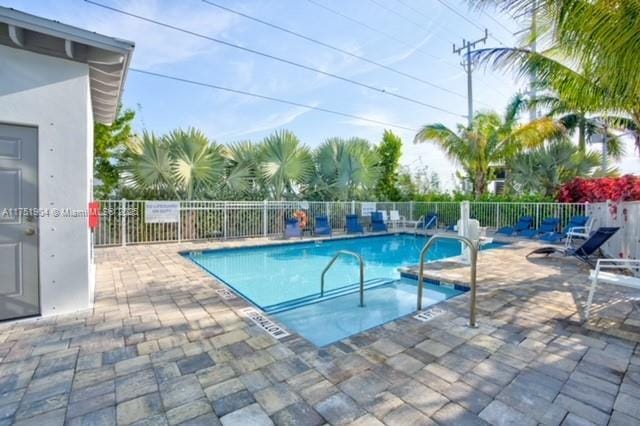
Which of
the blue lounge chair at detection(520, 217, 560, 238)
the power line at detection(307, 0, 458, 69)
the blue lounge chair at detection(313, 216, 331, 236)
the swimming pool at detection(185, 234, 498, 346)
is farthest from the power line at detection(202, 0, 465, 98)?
the blue lounge chair at detection(520, 217, 560, 238)

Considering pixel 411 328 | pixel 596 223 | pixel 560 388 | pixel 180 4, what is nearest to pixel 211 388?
pixel 411 328

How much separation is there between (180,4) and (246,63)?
10.3ft

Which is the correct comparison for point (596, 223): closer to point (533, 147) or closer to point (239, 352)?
point (533, 147)

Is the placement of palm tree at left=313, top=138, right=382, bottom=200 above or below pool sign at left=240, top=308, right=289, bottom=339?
above

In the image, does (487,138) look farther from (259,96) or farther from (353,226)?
(259,96)

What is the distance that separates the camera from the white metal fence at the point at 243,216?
9.39 m

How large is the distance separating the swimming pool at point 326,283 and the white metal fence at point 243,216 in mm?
1783

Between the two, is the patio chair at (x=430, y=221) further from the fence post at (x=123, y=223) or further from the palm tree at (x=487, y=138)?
the fence post at (x=123, y=223)

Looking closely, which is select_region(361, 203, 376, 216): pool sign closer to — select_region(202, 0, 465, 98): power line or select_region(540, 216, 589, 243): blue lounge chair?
select_region(202, 0, 465, 98): power line

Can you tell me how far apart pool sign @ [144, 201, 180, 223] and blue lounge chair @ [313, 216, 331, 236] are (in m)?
5.13

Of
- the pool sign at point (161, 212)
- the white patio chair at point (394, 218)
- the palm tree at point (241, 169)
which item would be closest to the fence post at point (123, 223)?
the pool sign at point (161, 212)

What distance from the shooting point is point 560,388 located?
2.28 m

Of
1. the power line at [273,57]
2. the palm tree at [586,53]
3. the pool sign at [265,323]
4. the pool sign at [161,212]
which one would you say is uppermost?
the power line at [273,57]

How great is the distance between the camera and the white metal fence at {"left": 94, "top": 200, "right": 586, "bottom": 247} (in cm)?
Result: 939
